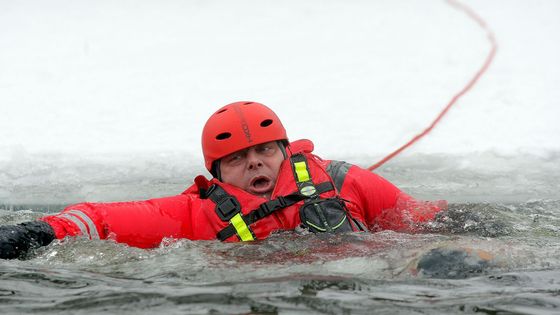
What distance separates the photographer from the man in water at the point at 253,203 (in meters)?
4.10

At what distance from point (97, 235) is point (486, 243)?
2020 mm

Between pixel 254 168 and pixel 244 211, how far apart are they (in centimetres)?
29

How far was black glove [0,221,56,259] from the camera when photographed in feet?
12.0

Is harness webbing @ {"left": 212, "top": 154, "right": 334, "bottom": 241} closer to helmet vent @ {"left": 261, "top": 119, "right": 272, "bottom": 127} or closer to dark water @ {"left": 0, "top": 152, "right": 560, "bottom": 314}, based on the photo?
dark water @ {"left": 0, "top": 152, "right": 560, "bottom": 314}

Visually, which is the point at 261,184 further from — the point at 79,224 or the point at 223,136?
the point at 79,224

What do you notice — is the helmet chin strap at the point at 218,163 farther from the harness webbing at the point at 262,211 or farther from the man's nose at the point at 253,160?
the harness webbing at the point at 262,211

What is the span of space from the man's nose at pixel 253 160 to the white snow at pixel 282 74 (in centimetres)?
284

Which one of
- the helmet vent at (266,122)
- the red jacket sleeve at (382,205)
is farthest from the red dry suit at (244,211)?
the helmet vent at (266,122)

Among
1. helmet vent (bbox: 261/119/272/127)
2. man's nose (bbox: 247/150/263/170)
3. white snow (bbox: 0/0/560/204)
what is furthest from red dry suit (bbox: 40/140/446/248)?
white snow (bbox: 0/0/560/204)

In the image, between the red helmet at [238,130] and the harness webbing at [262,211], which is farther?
the red helmet at [238,130]

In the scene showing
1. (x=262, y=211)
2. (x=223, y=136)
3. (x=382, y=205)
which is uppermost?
(x=223, y=136)

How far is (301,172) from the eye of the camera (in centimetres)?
429

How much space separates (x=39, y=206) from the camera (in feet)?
20.1

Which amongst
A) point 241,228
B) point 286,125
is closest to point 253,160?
point 241,228
